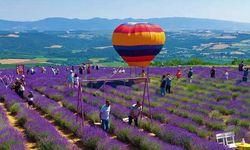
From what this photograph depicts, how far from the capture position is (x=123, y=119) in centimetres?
1460

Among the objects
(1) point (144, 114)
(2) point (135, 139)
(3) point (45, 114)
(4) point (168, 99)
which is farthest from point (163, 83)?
(2) point (135, 139)

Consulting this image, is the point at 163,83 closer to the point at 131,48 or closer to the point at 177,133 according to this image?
the point at 131,48

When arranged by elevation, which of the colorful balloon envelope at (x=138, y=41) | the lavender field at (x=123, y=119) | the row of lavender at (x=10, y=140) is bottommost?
the lavender field at (x=123, y=119)

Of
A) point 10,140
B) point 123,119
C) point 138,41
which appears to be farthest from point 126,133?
point 138,41

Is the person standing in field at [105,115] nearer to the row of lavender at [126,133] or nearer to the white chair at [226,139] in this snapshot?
the row of lavender at [126,133]

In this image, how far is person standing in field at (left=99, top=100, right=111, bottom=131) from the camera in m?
12.7

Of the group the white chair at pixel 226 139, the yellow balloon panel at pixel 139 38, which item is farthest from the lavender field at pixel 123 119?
the yellow balloon panel at pixel 139 38

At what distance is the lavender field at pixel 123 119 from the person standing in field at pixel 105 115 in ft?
1.04

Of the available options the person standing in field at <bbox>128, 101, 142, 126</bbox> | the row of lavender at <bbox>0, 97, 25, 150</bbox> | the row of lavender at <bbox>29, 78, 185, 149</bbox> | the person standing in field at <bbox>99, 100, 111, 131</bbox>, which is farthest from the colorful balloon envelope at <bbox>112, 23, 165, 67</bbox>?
the row of lavender at <bbox>0, 97, 25, 150</bbox>

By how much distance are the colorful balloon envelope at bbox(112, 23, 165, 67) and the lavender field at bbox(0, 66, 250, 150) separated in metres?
1.94

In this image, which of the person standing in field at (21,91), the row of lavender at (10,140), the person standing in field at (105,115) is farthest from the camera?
the person standing in field at (21,91)

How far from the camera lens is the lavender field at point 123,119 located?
35.5 feet

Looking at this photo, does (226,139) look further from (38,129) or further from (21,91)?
(21,91)

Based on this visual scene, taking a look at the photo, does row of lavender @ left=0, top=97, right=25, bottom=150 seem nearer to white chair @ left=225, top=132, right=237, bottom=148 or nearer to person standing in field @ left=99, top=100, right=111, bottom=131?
person standing in field @ left=99, top=100, right=111, bottom=131
